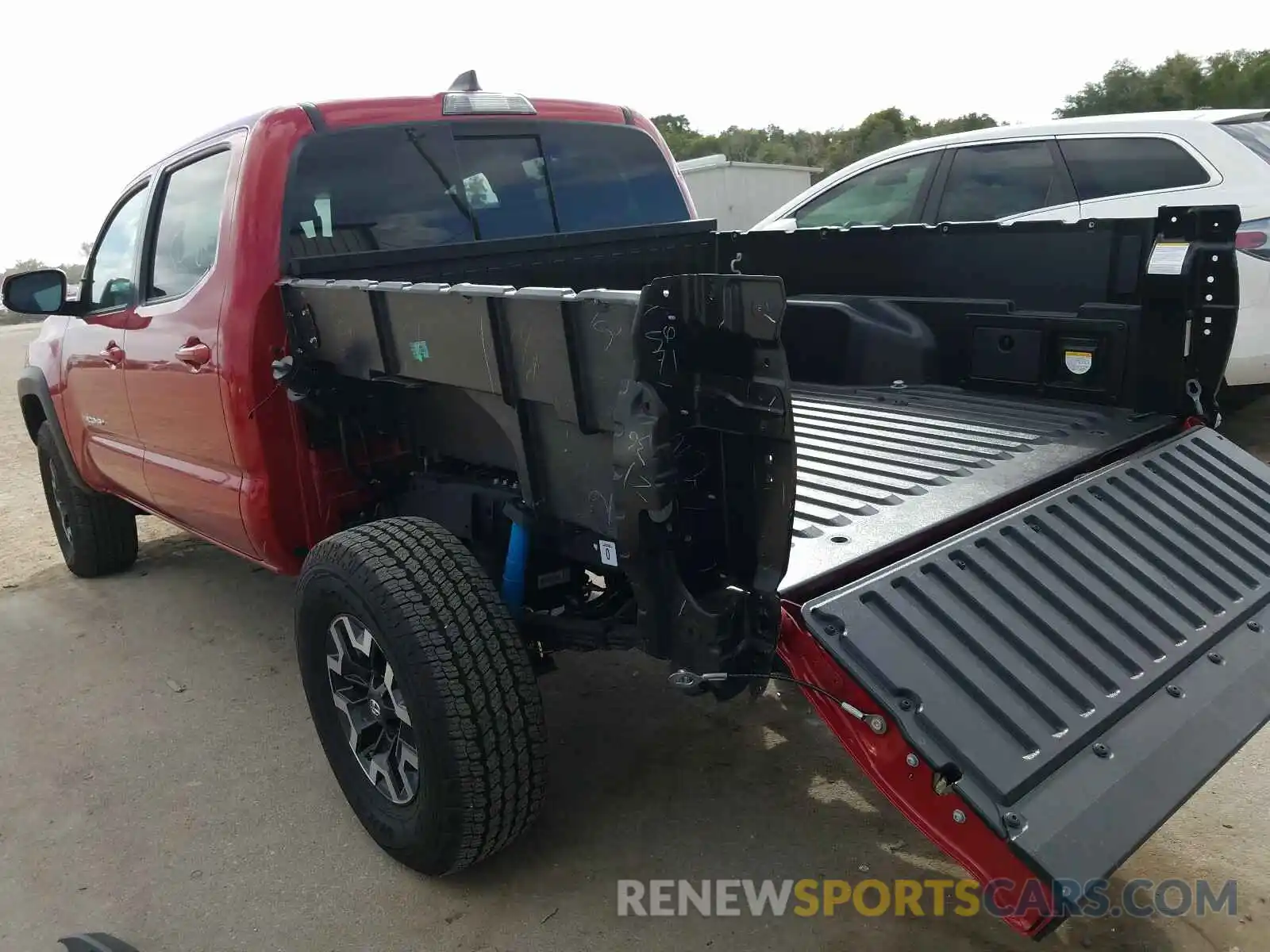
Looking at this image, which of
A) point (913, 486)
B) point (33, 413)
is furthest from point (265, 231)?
point (33, 413)

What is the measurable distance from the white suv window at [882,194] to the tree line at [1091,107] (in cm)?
878

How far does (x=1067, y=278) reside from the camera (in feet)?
11.0

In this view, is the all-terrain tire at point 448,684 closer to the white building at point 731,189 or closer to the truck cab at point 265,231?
the truck cab at point 265,231

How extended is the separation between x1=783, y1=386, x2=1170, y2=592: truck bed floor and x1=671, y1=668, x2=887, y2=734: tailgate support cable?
0.20 metres

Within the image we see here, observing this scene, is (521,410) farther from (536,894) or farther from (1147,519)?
(1147,519)

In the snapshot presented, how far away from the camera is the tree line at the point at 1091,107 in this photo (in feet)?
87.5

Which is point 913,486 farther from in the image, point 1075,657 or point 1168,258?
point 1168,258

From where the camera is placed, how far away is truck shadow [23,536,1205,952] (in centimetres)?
253

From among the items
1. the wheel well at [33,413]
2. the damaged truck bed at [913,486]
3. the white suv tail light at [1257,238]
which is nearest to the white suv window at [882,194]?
the white suv tail light at [1257,238]

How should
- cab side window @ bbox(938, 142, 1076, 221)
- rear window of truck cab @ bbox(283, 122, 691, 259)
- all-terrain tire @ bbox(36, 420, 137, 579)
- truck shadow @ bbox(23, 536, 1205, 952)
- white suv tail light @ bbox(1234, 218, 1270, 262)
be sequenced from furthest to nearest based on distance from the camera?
1. cab side window @ bbox(938, 142, 1076, 221)
2. all-terrain tire @ bbox(36, 420, 137, 579)
3. white suv tail light @ bbox(1234, 218, 1270, 262)
4. rear window of truck cab @ bbox(283, 122, 691, 259)
5. truck shadow @ bbox(23, 536, 1205, 952)

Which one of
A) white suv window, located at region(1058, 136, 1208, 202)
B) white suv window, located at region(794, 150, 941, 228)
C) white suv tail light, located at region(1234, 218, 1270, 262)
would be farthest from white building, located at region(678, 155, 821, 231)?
white suv tail light, located at region(1234, 218, 1270, 262)

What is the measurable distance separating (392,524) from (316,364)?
→ 0.74m

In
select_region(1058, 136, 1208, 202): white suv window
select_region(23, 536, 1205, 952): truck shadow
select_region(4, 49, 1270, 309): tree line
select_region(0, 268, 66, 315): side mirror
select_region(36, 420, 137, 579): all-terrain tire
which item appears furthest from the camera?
select_region(4, 49, 1270, 309): tree line

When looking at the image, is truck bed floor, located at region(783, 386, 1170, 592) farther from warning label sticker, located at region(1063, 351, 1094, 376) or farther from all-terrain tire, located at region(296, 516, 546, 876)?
all-terrain tire, located at region(296, 516, 546, 876)
